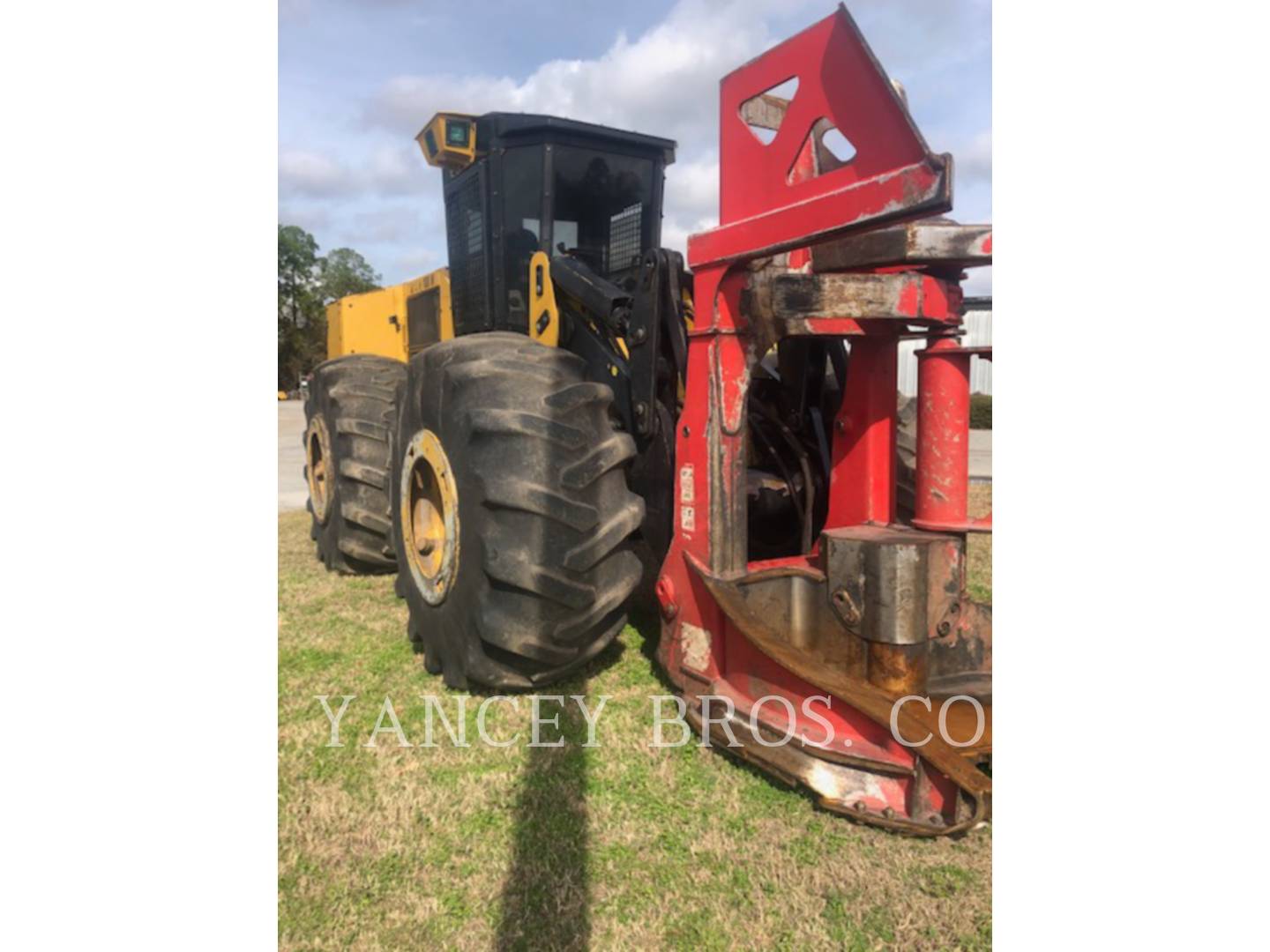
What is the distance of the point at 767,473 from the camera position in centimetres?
357

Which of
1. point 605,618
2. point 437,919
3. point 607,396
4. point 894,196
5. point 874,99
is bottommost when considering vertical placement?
point 437,919

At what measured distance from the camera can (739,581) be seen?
286 centimetres

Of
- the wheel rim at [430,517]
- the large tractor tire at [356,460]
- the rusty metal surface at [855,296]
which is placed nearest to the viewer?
the rusty metal surface at [855,296]

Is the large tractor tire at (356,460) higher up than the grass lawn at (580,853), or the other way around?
the large tractor tire at (356,460)

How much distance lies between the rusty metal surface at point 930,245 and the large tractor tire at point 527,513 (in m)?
1.07

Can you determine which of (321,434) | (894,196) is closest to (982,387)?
(321,434)

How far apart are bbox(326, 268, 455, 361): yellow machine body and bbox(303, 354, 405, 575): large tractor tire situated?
588 millimetres

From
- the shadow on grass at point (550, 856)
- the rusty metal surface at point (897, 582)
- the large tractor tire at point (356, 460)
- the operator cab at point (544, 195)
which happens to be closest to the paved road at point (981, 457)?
the operator cab at point (544, 195)

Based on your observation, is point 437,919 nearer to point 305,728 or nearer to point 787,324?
point 305,728

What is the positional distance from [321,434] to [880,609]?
13.3 feet

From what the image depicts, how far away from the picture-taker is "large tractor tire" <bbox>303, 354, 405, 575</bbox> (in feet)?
16.3

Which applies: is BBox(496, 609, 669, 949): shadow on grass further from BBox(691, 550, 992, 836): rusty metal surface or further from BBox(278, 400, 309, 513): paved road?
BBox(278, 400, 309, 513): paved road

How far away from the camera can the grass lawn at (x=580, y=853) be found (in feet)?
6.73

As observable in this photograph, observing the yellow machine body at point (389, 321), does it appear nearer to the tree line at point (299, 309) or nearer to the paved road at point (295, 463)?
the paved road at point (295, 463)
